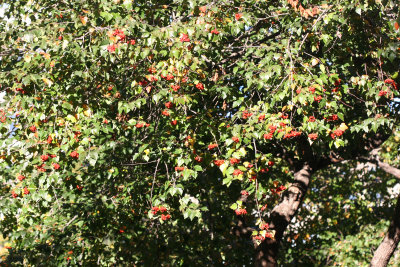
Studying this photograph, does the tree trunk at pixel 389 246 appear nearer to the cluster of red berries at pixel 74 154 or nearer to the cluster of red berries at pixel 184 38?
the cluster of red berries at pixel 184 38

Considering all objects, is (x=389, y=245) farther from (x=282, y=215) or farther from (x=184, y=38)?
(x=184, y=38)

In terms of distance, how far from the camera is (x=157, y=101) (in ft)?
14.5

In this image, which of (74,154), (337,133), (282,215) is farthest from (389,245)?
(74,154)

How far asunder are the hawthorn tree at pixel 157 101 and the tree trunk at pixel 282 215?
1.06m

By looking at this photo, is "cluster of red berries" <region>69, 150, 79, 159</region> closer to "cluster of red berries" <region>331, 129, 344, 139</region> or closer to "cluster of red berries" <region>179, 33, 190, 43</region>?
"cluster of red berries" <region>179, 33, 190, 43</region>

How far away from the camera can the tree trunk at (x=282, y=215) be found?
21.1ft

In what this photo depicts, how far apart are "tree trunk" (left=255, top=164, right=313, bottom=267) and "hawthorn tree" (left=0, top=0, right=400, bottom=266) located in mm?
1064

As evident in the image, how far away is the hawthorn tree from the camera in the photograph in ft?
14.0

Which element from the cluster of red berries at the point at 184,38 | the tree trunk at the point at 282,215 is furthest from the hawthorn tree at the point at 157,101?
the tree trunk at the point at 282,215

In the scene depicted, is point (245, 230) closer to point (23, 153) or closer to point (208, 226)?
point (208, 226)

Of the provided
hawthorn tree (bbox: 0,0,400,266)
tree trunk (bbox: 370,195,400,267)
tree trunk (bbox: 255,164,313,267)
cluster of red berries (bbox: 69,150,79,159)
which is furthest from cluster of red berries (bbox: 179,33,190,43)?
tree trunk (bbox: 370,195,400,267)

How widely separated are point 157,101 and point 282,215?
3206 mm

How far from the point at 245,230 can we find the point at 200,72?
12.3 feet

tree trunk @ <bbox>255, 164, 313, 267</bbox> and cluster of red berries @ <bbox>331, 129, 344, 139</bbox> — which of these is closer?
cluster of red berries @ <bbox>331, 129, 344, 139</bbox>
